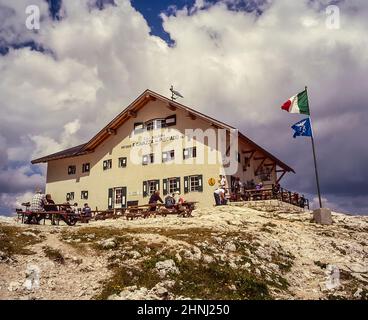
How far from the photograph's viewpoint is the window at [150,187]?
35.1 metres

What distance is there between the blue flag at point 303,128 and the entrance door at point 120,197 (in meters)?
16.8

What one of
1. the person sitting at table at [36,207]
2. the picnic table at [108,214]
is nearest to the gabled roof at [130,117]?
the picnic table at [108,214]

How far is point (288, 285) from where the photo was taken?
1500cm

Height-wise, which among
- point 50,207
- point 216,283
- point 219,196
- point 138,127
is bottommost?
point 216,283

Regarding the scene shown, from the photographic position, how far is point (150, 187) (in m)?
35.4

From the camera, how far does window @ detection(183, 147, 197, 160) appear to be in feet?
110

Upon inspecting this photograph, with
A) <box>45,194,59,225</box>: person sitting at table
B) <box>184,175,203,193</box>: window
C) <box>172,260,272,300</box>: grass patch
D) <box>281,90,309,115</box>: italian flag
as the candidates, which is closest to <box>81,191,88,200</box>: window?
<box>184,175,203,193</box>: window

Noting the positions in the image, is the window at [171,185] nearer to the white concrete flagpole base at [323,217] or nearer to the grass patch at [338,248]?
the white concrete flagpole base at [323,217]

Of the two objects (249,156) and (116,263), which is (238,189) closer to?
(249,156)

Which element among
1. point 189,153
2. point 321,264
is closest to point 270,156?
point 189,153

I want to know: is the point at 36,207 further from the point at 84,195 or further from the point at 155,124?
the point at 84,195

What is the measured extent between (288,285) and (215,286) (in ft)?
10.4

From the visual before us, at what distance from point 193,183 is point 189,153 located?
7.93ft
